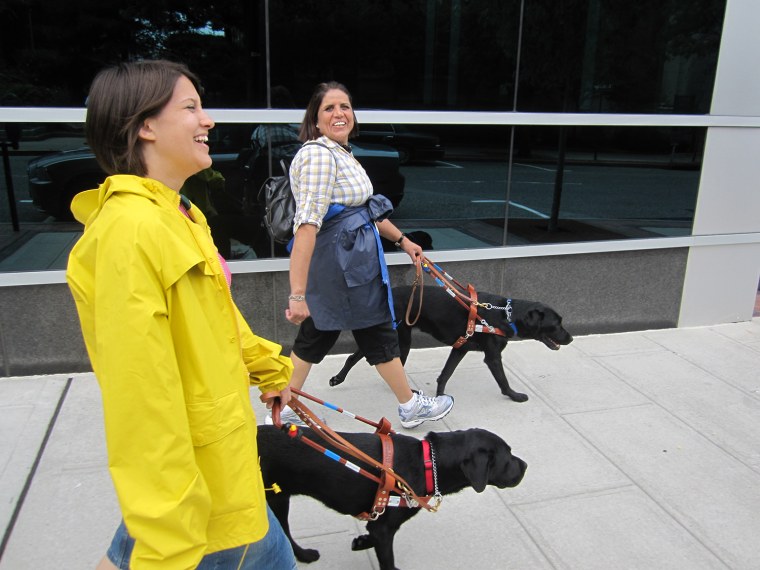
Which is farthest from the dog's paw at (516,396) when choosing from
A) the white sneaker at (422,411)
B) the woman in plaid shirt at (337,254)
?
the woman in plaid shirt at (337,254)

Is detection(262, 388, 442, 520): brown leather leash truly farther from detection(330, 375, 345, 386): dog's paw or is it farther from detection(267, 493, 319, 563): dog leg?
detection(330, 375, 345, 386): dog's paw

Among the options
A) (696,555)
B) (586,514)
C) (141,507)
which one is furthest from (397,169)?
(141,507)

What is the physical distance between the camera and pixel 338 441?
2242 millimetres

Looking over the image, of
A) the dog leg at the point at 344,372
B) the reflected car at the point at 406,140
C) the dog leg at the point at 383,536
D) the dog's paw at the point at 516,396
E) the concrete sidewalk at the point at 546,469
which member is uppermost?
the reflected car at the point at 406,140

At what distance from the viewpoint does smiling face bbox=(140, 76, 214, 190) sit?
1434 millimetres

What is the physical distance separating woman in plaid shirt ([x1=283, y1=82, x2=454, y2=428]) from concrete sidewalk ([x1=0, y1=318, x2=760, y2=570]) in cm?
57

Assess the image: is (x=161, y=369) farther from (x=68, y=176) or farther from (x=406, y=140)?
(x=406, y=140)

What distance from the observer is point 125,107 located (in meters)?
1.39

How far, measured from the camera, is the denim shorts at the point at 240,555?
61.8 inches

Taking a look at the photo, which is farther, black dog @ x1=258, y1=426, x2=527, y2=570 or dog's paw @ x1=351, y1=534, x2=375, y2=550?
dog's paw @ x1=351, y1=534, x2=375, y2=550

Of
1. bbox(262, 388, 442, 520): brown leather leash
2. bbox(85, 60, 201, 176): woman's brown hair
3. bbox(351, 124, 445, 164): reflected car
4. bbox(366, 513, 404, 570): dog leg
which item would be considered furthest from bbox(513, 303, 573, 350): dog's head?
bbox(85, 60, 201, 176): woman's brown hair

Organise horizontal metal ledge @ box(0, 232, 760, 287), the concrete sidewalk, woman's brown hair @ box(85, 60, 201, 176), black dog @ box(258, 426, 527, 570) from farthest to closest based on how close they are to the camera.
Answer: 1. horizontal metal ledge @ box(0, 232, 760, 287)
2. the concrete sidewalk
3. black dog @ box(258, 426, 527, 570)
4. woman's brown hair @ box(85, 60, 201, 176)

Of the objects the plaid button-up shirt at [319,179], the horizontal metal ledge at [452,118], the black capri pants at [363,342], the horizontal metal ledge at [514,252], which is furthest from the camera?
the horizontal metal ledge at [514,252]

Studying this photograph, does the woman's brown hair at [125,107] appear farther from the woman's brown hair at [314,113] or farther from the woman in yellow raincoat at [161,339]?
the woman's brown hair at [314,113]
